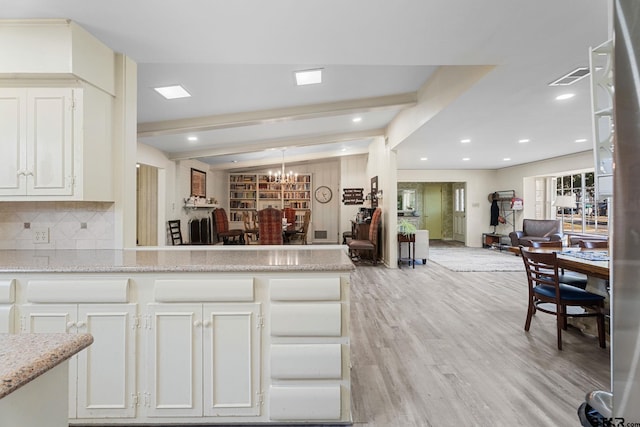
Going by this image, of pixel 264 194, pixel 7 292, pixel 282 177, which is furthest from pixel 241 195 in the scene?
pixel 7 292

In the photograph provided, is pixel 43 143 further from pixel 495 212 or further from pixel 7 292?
pixel 495 212

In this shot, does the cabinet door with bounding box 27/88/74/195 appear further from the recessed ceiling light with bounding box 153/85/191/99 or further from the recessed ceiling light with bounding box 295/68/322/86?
the recessed ceiling light with bounding box 295/68/322/86

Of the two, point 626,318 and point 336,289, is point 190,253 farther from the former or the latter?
point 626,318

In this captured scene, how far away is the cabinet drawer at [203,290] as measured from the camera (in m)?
1.76

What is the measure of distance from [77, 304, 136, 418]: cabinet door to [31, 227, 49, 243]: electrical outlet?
104 centimetres

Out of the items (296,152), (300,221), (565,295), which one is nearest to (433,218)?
(300,221)

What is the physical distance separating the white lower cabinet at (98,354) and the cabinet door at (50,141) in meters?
0.82

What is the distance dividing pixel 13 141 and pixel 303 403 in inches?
96.9

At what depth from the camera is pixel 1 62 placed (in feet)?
6.73

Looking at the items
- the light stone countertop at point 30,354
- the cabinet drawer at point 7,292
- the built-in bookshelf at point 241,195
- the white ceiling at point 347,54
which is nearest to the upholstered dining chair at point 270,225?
the white ceiling at point 347,54

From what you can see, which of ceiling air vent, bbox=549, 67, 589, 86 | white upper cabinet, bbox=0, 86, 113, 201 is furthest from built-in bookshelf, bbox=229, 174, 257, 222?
ceiling air vent, bbox=549, 67, 589, 86

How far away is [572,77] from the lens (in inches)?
116

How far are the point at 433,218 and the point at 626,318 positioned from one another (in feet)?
40.6

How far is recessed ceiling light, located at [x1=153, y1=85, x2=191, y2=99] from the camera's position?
3.65m
